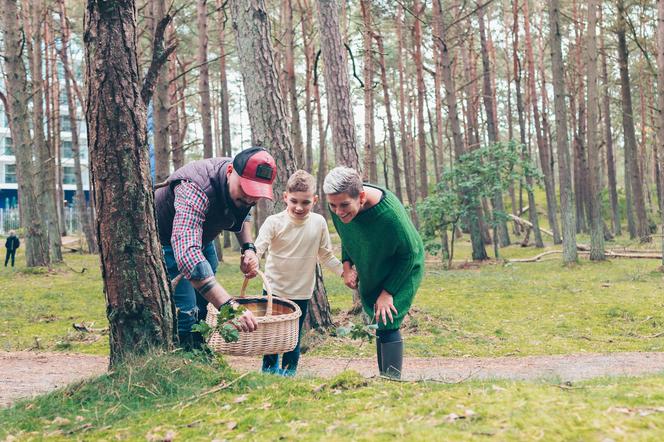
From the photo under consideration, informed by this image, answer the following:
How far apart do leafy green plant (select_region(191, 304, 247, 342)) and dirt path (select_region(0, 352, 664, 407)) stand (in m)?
2.22

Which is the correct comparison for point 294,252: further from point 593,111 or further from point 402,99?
point 402,99

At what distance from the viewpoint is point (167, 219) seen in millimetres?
4652

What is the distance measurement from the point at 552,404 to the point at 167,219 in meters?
Answer: 3.00

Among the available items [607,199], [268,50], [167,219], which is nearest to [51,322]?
[268,50]

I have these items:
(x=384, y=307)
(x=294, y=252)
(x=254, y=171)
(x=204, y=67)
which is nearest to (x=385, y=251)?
(x=384, y=307)

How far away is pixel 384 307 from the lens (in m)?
4.45

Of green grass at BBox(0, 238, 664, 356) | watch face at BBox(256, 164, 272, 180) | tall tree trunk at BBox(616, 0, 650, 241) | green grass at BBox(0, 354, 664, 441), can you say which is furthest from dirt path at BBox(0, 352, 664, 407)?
tall tree trunk at BBox(616, 0, 650, 241)

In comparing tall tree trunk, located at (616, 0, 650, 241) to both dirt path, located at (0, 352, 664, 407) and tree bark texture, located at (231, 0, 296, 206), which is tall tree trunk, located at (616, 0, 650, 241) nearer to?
dirt path, located at (0, 352, 664, 407)

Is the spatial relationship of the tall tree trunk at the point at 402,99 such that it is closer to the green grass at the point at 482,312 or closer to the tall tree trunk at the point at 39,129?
the tall tree trunk at the point at 39,129

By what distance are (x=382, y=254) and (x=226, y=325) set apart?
124cm

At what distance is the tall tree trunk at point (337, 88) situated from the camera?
28.2 feet

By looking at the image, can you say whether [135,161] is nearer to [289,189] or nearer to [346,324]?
[289,189]

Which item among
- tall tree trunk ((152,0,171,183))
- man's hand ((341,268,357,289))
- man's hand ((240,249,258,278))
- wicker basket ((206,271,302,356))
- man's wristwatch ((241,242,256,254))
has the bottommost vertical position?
wicker basket ((206,271,302,356))

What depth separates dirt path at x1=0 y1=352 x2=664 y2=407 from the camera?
6.07 meters
